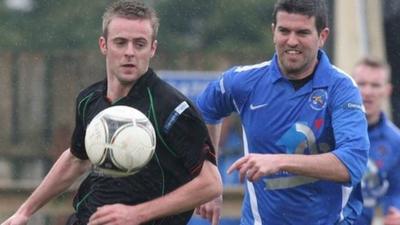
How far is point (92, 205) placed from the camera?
6.41 metres

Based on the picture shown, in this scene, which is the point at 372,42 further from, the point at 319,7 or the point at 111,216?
the point at 111,216

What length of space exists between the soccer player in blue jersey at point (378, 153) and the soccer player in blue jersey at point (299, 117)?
4.49 ft

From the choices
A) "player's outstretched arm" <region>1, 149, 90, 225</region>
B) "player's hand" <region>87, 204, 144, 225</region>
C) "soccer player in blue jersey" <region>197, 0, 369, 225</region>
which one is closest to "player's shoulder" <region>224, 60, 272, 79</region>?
"soccer player in blue jersey" <region>197, 0, 369, 225</region>

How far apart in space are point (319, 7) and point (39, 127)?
4.94 metres

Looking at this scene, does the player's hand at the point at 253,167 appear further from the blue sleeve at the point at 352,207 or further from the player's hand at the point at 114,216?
the blue sleeve at the point at 352,207

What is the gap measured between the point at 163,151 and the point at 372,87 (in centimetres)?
250

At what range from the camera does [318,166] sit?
6230mm

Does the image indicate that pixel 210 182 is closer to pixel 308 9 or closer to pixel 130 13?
pixel 130 13

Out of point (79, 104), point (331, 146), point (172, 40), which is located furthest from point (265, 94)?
point (172, 40)

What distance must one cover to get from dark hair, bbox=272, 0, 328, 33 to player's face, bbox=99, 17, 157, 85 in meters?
0.69

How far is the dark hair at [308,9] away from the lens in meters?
6.59

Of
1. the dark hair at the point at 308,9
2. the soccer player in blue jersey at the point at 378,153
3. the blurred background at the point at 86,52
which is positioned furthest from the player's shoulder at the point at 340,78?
the blurred background at the point at 86,52

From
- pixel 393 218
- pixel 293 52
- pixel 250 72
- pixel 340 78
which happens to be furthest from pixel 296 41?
pixel 393 218

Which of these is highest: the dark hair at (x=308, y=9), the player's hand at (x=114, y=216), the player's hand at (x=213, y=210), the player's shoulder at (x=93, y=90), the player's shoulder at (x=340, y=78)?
the dark hair at (x=308, y=9)
